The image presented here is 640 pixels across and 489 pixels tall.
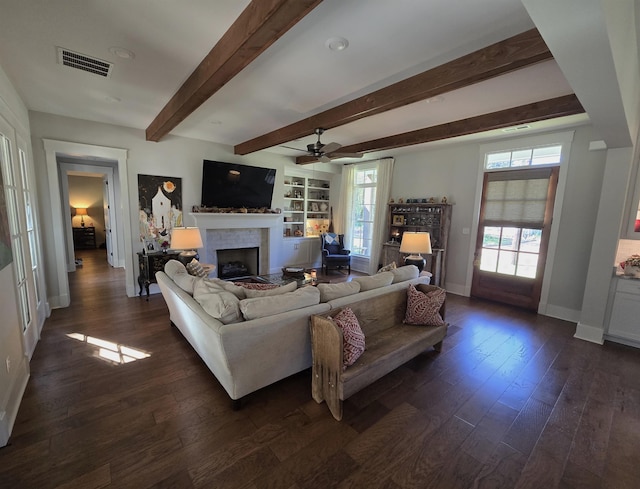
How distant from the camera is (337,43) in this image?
2.00m

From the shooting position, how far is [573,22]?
124cm

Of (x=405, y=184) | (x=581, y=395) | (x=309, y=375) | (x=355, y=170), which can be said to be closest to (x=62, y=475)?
(x=309, y=375)

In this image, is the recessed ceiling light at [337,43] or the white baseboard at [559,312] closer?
the recessed ceiling light at [337,43]

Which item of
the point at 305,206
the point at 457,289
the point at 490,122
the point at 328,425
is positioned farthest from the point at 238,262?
the point at 490,122

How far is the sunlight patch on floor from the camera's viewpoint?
2.69 meters

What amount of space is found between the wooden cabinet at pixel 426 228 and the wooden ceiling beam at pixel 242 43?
4199mm

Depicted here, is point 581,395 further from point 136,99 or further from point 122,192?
point 122,192

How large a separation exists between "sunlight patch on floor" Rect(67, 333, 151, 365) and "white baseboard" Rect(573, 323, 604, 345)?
505 centimetres

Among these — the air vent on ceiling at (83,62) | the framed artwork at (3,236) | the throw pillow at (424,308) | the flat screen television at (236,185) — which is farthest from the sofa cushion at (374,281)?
the flat screen television at (236,185)

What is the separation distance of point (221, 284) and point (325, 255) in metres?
4.01

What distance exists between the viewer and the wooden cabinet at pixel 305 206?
6.84 metres

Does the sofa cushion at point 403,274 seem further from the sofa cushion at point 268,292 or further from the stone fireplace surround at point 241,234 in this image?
the stone fireplace surround at point 241,234

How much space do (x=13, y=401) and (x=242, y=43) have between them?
2.97 m

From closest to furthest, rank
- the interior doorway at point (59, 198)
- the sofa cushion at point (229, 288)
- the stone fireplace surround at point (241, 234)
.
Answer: the sofa cushion at point (229, 288), the interior doorway at point (59, 198), the stone fireplace surround at point (241, 234)
